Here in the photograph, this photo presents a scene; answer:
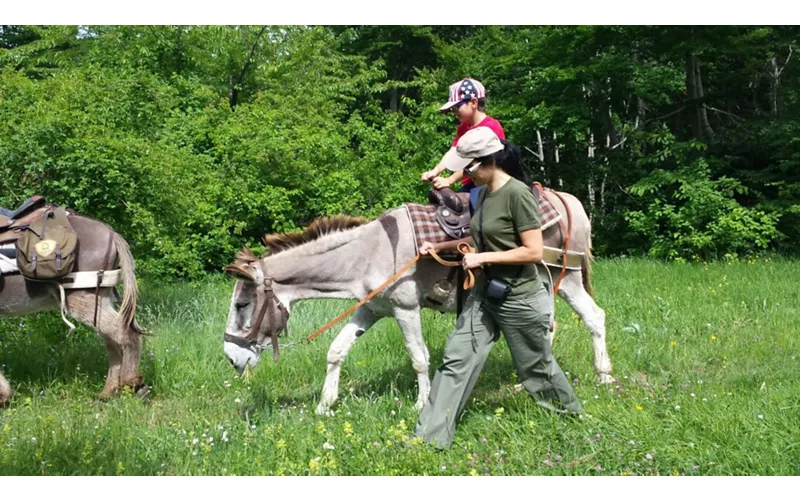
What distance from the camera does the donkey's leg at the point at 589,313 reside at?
5699mm

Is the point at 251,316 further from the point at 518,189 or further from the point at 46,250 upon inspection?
the point at 518,189

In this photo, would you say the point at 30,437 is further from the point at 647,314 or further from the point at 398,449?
the point at 647,314

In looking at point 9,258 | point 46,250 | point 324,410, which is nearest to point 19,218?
point 9,258

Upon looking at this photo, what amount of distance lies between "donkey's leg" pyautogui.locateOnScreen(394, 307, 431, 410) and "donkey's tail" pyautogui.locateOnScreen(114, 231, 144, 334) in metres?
2.31

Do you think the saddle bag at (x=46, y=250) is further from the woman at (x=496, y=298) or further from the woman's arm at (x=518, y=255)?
the woman's arm at (x=518, y=255)

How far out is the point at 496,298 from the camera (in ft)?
13.7

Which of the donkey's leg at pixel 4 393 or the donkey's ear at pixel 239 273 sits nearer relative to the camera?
the donkey's ear at pixel 239 273

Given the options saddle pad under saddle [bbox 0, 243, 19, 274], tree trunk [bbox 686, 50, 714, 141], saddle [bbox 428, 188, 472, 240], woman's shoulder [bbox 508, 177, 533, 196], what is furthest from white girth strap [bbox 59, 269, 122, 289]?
tree trunk [bbox 686, 50, 714, 141]

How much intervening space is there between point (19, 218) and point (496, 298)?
13.6 feet

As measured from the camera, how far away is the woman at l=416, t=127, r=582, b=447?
4.03 metres

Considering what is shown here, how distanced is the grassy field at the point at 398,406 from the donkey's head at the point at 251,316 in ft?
1.65

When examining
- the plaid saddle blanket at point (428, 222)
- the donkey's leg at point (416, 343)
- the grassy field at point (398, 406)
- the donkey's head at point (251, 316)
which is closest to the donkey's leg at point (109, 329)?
the grassy field at point (398, 406)

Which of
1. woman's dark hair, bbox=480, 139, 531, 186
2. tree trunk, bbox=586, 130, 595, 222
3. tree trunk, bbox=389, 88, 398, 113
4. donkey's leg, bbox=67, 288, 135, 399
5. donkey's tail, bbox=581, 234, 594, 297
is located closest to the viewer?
woman's dark hair, bbox=480, 139, 531, 186

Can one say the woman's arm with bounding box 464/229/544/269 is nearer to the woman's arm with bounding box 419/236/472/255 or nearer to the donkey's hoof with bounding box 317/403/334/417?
the woman's arm with bounding box 419/236/472/255
